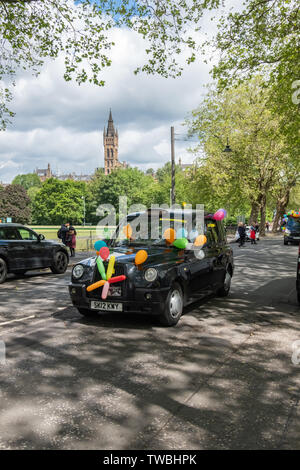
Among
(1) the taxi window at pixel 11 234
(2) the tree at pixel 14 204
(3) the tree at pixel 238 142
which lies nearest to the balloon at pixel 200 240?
(1) the taxi window at pixel 11 234

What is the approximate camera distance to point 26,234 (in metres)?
12.6

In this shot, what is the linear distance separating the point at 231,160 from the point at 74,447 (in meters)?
37.0

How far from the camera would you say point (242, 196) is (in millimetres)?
40875

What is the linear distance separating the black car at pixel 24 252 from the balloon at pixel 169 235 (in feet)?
21.4

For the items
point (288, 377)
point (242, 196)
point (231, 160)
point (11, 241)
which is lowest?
point (288, 377)

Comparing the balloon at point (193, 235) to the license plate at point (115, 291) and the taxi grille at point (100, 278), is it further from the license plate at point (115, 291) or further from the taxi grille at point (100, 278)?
the license plate at point (115, 291)

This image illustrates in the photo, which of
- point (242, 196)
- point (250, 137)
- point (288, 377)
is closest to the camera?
point (288, 377)

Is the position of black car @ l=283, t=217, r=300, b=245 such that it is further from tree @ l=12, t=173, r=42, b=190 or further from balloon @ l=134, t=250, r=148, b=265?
tree @ l=12, t=173, r=42, b=190

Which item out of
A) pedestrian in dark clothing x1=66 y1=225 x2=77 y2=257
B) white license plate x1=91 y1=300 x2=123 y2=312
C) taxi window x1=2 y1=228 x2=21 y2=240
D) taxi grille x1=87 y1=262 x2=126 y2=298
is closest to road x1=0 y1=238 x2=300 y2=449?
white license plate x1=91 y1=300 x2=123 y2=312

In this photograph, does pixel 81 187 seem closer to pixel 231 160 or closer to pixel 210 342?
pixel 231 160

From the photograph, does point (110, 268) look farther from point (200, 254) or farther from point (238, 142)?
point (238, 142)

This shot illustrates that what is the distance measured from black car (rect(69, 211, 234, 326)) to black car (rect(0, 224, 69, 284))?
18.2 ft

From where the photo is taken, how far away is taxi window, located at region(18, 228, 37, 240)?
12.4 metres
